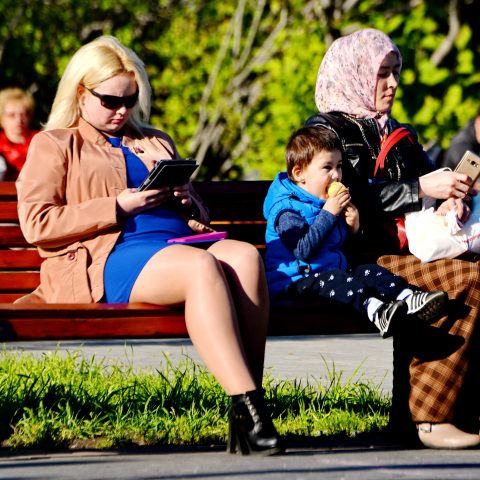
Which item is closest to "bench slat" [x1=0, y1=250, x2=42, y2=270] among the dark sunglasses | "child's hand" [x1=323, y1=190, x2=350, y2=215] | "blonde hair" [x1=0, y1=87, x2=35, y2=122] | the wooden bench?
the wooden bench

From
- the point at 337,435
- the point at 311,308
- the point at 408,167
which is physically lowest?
the point at 337,435

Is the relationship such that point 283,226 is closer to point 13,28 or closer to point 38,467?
point 38,467

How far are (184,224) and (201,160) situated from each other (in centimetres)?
648

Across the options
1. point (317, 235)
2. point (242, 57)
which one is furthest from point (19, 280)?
point (242, 57)

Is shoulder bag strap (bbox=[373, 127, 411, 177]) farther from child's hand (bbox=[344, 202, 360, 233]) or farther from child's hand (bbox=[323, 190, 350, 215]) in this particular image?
child's hand (bbox=[323, 190, 350, 215])

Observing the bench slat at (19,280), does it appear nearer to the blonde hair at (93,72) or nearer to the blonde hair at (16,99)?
the blonde hair at (93,72)

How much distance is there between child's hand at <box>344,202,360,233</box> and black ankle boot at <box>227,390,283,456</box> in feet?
3.20

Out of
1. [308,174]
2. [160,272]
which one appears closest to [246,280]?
[160,272]

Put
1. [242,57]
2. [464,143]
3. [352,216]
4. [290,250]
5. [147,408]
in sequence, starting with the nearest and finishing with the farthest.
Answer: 1. [290,250]
2. [352,216]
3. [147,408]
4. [464,143]
5. [242,57]

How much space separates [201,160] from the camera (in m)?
11.8

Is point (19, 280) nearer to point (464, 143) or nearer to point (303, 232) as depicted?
point (303, 232)

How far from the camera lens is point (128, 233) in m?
5.17

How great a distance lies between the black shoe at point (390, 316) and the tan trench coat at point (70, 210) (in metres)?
0.98

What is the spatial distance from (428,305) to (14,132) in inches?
152
